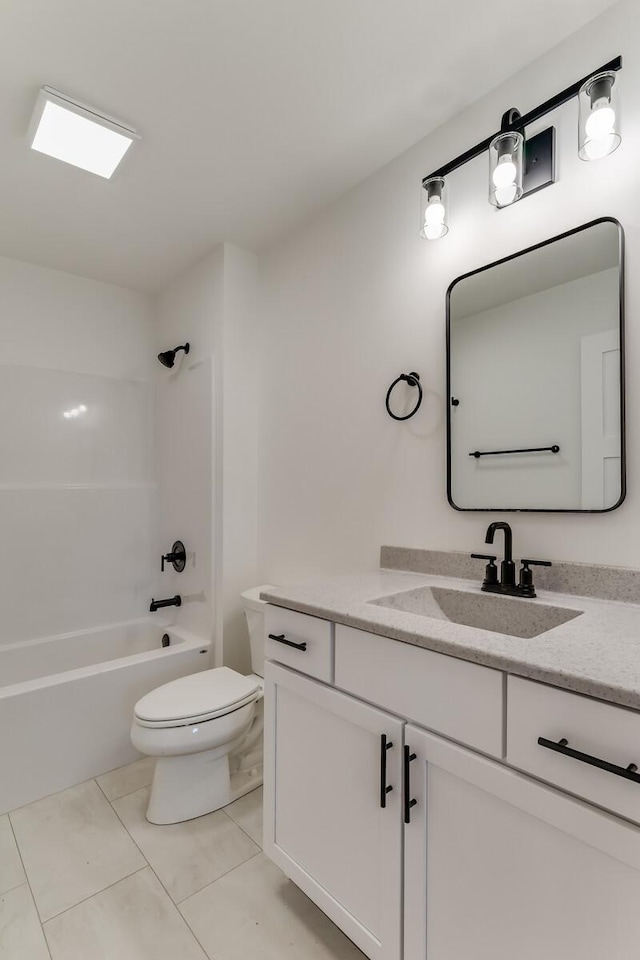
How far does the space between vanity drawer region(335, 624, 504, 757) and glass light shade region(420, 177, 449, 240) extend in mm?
1279

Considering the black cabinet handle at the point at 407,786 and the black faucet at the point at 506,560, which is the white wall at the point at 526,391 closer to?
the black faucet at the point at 506,560

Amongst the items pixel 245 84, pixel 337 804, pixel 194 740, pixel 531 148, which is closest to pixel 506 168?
pixel 531 148

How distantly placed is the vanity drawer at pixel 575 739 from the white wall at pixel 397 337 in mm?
619

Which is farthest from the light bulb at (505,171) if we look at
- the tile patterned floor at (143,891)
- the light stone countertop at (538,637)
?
the tile patterned floor at (143,891)

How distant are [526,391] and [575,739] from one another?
0.99 m

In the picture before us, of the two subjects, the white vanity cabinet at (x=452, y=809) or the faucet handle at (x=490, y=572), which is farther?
the faucet handle at (x=490, y=572)

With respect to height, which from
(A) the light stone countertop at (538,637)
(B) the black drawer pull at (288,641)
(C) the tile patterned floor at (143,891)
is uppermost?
(A) the light stone countertop at (538,637)

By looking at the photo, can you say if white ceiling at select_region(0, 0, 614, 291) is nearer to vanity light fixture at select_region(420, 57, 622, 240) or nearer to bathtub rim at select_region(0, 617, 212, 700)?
vanity light fixture at select_region(420, 57, 622, 240)

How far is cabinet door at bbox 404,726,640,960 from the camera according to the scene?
73 centimetres

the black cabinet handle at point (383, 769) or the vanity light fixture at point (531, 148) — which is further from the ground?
the vanity light fixture at point (531, 148)

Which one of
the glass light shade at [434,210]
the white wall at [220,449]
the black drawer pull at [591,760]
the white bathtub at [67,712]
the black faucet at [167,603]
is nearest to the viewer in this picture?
the black drawer pull at [591,760]

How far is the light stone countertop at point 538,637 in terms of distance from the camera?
29.5 inches

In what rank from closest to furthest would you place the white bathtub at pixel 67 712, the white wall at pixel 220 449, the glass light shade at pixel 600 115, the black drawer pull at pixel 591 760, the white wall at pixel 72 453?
1. the black drawer pull at pixel 591 760
2. the glass light shade at pixel 600 115
3. the white bathtub at pixel 67 712
4. the white wall at pixel 220 449
5. the white wall at pixel 72 453

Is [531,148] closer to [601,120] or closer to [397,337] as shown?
[601,120]
